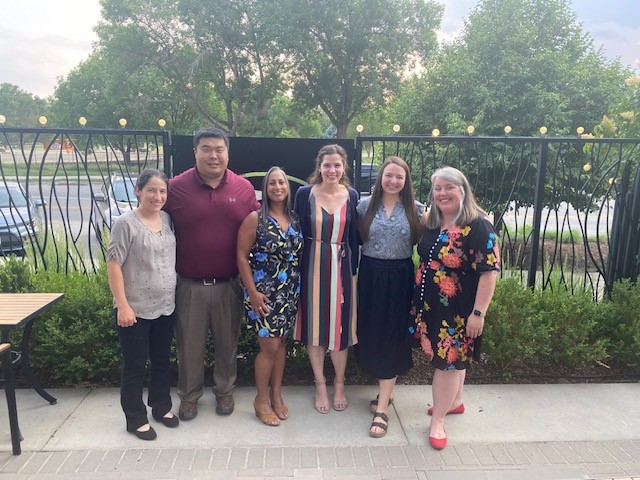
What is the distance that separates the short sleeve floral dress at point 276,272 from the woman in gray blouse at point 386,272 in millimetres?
454

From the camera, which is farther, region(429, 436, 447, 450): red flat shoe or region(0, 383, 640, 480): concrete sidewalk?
region(429, 436, 447, 450): red flat shoe

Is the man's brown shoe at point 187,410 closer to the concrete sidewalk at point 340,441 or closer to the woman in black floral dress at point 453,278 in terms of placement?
the concrete sidewalk at point 340,441

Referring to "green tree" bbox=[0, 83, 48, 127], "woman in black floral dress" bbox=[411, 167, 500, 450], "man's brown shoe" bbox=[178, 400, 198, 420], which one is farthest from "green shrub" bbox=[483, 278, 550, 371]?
"green tree" bbox=[0, 83, 48, 127]

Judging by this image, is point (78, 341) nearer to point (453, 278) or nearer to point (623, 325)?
point (453, 278)

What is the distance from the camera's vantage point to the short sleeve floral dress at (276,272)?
108 inches

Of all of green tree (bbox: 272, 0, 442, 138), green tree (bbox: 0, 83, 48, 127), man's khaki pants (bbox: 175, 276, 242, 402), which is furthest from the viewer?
green tree (bbox: 0, 83, 48, 127)

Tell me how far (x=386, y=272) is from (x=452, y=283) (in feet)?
1.40

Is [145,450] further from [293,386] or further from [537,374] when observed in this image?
[537,374]

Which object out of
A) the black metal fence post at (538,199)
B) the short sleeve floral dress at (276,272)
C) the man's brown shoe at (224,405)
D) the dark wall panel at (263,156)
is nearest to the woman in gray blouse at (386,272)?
the short sleeve floral dress at (276,272)

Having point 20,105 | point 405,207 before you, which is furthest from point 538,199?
point 20,105

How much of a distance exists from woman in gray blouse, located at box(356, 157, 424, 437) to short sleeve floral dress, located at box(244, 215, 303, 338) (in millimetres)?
454

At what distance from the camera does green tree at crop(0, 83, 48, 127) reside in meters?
53.8

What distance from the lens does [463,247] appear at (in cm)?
261

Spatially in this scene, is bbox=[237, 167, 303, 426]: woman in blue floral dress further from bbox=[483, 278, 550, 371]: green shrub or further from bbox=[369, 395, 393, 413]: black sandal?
bbox=[483, 278, 550, 371]: green shrub
